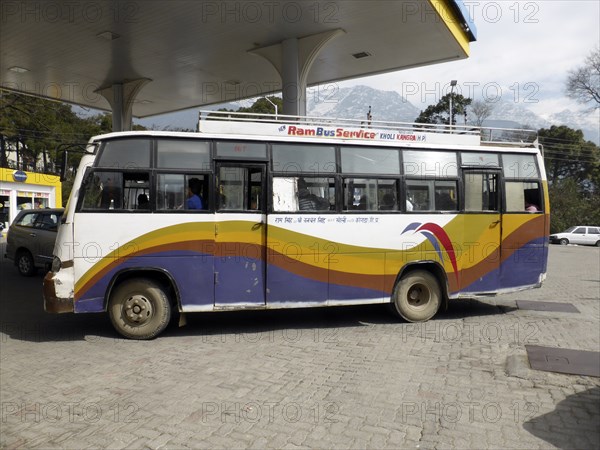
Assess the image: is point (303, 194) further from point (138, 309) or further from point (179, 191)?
point (138, 309)

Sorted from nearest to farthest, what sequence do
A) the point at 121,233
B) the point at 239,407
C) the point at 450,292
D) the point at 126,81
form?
the point at 239,407, the point at 121,233, the point at 450,292, the point at 126,81

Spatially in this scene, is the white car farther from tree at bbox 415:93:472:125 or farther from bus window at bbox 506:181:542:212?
bus window at bbox 506:181:542:212

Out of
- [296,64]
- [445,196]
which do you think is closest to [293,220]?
[445,196]

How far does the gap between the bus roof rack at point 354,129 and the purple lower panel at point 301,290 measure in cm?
233

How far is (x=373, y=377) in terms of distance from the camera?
17.9ft

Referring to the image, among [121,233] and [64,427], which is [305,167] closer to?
[121,233]

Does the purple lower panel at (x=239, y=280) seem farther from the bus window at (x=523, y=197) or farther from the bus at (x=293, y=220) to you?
the bus window at (x=523, y=197)

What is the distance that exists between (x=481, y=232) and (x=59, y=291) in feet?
23.5

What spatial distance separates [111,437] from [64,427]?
555 millimetres

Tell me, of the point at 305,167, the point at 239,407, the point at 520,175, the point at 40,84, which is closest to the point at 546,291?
the point at 520,175

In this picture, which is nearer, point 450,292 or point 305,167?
point 305,167

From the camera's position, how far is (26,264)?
1382cm

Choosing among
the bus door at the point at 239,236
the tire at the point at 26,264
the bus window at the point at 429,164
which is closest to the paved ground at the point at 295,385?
the bus door at the point at 239,236

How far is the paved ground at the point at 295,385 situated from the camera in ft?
13.3
